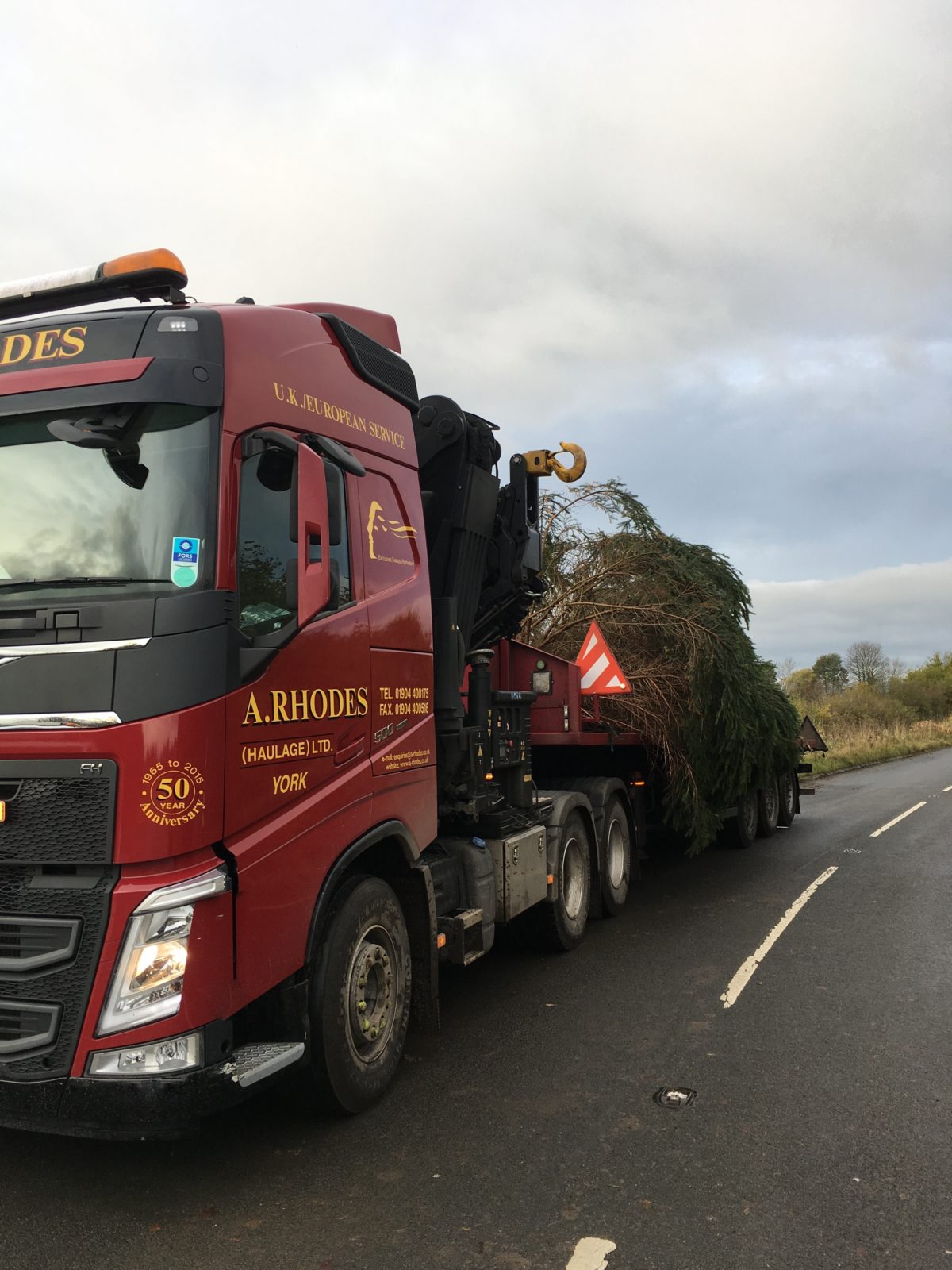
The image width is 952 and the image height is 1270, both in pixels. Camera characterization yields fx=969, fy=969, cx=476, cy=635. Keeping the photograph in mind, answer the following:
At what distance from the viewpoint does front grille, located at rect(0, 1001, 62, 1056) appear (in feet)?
10.6

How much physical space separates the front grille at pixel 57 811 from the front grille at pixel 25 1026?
480mm

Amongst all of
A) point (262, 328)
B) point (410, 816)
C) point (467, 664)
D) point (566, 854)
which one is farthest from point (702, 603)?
point (262, 328)

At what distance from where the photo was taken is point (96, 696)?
10.8ft

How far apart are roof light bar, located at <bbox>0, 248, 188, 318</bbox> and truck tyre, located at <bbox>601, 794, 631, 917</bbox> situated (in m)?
5.63

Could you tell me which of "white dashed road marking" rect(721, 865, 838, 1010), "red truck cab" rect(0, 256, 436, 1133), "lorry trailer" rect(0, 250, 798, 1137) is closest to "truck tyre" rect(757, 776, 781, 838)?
"white dashed road marking" rect(721, 865, 838, 1010)

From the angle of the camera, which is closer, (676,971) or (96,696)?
(96,696)

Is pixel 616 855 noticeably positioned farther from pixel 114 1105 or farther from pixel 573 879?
pixel 114 1105

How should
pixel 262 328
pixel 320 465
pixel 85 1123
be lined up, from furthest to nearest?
pixel 262 328, pixel 320 465, pixel 85 1123

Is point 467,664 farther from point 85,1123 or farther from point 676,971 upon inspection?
point 85,1123

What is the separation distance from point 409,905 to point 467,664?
6.53 feet

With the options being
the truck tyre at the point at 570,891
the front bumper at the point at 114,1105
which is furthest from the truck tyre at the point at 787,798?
the front bumper at the point at 114,1105

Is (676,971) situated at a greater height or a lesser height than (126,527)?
lesser

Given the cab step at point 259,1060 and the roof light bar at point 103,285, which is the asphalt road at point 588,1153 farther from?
the roof light bar at point 103,285

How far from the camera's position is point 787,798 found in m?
14.5
